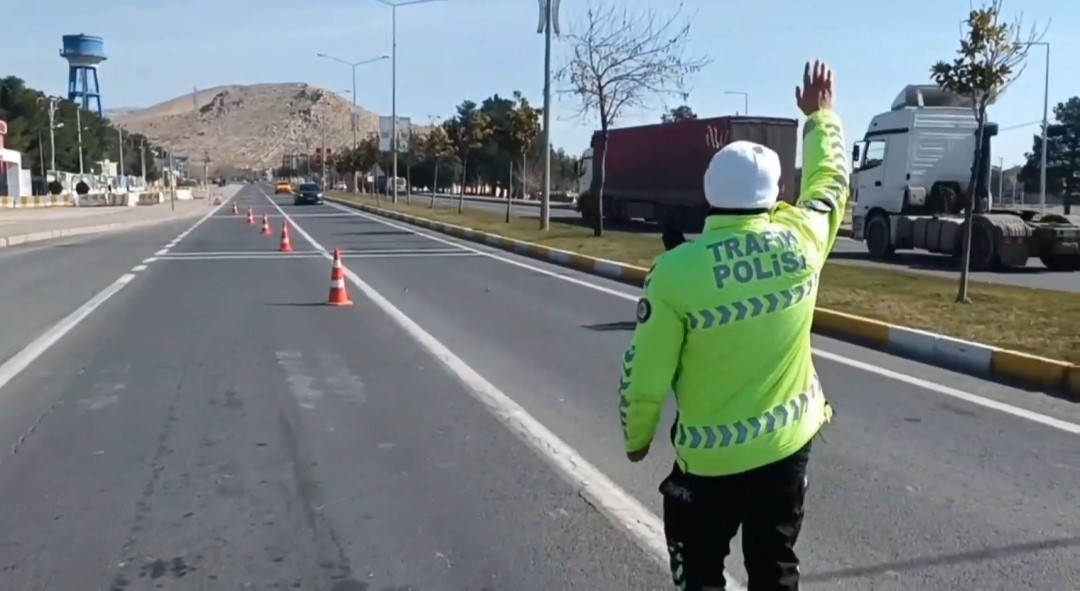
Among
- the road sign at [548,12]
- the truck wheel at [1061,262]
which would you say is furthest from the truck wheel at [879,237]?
the road sign at [548,12]

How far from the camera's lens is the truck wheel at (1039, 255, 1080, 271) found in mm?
23913

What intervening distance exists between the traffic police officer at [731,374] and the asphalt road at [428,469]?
1.68 metres

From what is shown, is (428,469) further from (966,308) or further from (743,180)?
(966,308)

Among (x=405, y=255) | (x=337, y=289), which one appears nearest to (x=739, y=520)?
(x=337, y=289)

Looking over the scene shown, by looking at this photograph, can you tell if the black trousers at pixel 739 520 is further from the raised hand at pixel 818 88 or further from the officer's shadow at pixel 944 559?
the officer's shadow at pixel 944 559

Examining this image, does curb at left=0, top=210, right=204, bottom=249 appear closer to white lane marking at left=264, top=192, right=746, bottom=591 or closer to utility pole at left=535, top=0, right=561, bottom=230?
utility pole at left=535, top=0, right=561, bottom=230

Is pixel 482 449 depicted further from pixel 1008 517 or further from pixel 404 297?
pixel 404 297

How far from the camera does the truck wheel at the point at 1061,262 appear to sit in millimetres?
23913

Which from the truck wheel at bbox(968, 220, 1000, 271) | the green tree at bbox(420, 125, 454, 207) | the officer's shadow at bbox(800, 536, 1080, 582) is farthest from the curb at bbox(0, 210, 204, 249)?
the officer's shadow at bbox(800, 536, 1080, 582)

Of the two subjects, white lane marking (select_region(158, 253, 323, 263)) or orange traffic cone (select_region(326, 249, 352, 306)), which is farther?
white lane marking (select_region(158, 253, 323, 263))

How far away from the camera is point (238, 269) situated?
23.7 m

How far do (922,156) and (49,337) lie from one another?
1887 cm

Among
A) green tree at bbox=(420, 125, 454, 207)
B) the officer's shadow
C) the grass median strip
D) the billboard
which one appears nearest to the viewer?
the officer's shadow

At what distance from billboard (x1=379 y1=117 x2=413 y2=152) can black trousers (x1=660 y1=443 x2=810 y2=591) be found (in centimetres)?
6389
